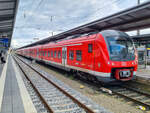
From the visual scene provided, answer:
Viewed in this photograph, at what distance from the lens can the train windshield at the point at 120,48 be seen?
7324 millimetres

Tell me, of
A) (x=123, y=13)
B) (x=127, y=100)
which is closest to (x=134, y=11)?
(x=123, y=13)

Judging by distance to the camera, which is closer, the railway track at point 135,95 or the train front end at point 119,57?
the railway track at point 135,95

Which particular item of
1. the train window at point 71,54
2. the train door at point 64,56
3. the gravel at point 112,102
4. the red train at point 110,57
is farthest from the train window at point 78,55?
the gravel at point 112,102

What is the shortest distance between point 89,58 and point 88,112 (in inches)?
153

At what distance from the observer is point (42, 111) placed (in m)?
5.10

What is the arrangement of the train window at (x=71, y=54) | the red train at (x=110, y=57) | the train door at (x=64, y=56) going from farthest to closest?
1. the train door at (x=64, y=56)
2. the train window at (x=71, y=54)
3. the red train at (x=110, y=57)

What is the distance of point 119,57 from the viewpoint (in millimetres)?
7352

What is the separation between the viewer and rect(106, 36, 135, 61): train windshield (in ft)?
24.0

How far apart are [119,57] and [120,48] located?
1.68 feet

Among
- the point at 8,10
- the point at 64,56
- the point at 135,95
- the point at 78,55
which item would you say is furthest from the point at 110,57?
the point at 8,10

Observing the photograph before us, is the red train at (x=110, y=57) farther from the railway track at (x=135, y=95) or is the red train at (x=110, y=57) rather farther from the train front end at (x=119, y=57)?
the railway track at (x=135, y=95)

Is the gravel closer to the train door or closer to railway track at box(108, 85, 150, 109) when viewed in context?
railway track at box(108, 85, 150, 109)

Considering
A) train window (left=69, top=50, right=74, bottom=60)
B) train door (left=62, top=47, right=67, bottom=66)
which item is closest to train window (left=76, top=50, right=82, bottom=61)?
train window (left=69, top=50, right=74, bottom=60)

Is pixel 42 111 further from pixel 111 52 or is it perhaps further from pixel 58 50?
pixel 58 50
